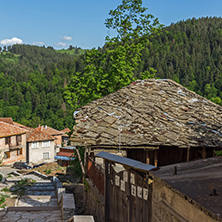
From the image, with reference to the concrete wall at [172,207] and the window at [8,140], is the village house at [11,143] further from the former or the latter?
the concrete wall at [172,207]

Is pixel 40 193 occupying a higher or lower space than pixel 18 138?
higher

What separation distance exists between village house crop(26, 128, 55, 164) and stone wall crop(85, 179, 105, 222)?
46.9 m

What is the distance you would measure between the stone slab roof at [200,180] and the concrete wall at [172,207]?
0.07 m

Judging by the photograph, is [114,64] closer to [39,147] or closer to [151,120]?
[151,120]

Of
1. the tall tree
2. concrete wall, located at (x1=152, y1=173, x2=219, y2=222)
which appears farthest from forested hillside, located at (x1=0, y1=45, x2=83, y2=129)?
concrete wall, located at (x1=152, y1=173, x2=219, y2=222)

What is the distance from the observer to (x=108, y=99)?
10742mm

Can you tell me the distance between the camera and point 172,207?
3.69 m

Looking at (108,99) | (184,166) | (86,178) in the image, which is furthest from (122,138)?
(184,166)

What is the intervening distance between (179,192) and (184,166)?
2.92 feet

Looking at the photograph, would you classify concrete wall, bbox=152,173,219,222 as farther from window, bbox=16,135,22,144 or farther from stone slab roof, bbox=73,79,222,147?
window, bbox=16,135,22,144

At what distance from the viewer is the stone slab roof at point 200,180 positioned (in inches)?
119

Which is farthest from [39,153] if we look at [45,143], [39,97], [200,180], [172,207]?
[39,97]

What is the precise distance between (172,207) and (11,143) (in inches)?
1813

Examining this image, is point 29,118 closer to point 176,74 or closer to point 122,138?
point 176,74
